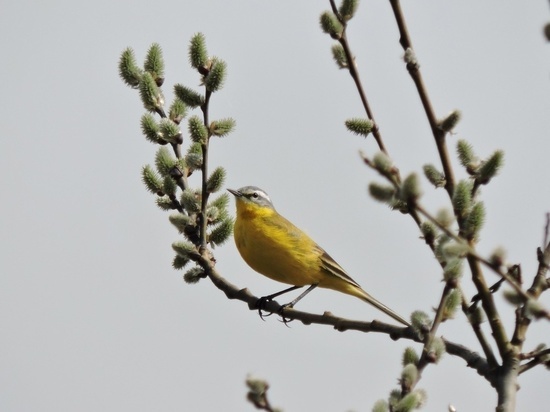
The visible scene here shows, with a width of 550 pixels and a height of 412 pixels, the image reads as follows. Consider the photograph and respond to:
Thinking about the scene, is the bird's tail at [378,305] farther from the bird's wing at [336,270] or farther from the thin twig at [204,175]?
the thin twig at [204,175]

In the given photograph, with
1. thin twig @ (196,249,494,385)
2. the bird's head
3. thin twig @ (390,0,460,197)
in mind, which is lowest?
thin twig @ (196,249,494,385)

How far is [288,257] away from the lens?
8617 mm

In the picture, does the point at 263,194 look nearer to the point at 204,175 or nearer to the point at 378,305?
the point at 378,305

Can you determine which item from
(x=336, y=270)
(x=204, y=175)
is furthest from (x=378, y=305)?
(x=204, y=175)

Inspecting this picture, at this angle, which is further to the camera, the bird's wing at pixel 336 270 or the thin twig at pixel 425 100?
the bird's wing at pixel 336 270

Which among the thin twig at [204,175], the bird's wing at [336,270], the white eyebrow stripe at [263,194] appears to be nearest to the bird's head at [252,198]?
the white eyebrow stripe at [263,194]

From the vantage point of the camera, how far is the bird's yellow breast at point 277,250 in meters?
8.54

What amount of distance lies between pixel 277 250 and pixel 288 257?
0.44 ft

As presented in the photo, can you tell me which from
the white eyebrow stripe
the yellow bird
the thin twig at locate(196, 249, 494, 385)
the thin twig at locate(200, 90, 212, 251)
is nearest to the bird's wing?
the yellow bird

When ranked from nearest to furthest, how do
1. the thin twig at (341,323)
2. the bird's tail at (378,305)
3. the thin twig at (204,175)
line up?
the thin twig at (341,323)
the thin twig at (204,175)
the bird's tail at (378,305)

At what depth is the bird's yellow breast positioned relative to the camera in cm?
854

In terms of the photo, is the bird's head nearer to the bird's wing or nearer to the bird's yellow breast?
the bird's yellow breast

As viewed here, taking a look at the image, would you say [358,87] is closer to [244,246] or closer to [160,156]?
[160,156]

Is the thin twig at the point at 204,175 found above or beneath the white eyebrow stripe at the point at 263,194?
beneath
